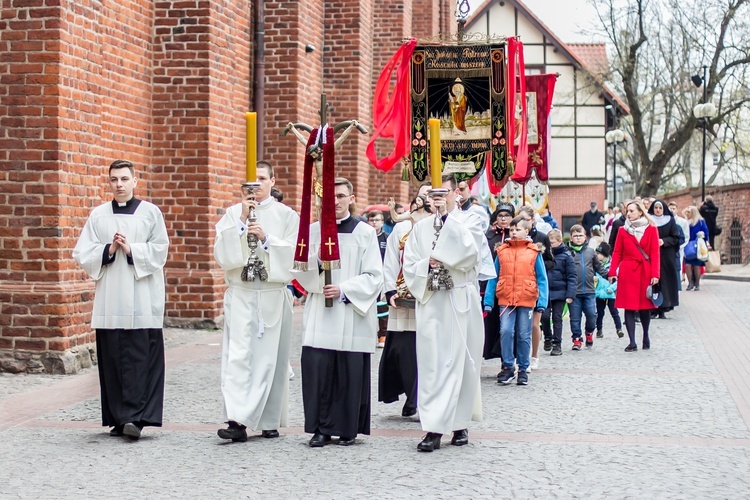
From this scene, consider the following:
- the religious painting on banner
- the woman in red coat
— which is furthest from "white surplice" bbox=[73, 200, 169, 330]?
the woman in red coat

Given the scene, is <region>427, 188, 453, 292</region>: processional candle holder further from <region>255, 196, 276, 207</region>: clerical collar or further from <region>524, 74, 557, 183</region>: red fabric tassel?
<region>524, 74, 557, 183</region>: red fabric tassel

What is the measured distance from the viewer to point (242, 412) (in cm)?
792

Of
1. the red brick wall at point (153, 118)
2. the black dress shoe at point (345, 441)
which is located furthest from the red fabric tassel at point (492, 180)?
the black dress shoe at point (345, 441)

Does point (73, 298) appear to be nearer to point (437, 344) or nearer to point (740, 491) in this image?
point (437, 344)

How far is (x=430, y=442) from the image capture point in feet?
25.1

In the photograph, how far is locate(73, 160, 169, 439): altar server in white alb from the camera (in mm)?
8125

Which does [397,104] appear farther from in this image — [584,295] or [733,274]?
[733,274]

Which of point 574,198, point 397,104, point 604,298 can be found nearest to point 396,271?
point 397,104

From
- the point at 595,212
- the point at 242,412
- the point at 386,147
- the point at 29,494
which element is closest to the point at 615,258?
the point at 242,412

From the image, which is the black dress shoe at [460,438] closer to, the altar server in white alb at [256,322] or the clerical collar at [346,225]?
the altar server in white alb at [256,322]

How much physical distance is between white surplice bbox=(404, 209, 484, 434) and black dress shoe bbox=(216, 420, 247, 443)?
3.87ft

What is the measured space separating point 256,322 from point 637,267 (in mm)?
6942

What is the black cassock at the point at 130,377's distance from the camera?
8086mm

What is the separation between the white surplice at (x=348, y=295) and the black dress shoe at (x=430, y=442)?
0.74 m
